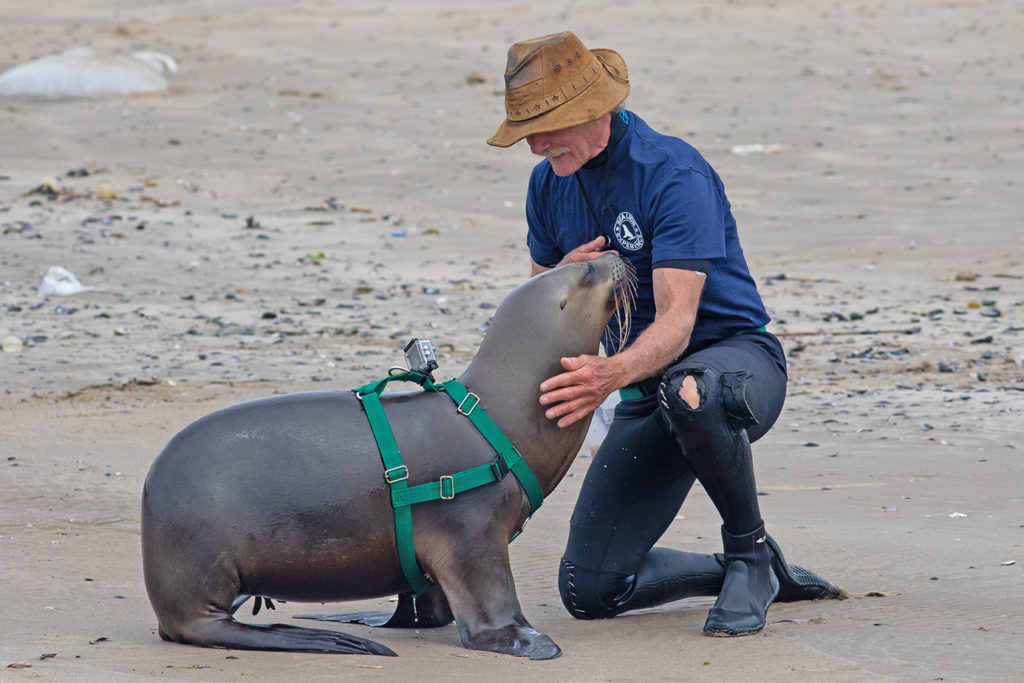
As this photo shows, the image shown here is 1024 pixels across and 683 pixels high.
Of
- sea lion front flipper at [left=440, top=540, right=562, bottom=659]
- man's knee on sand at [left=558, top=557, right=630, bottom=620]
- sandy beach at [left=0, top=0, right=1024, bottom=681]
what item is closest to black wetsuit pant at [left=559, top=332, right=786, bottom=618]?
man's knee on sand at [left=558, top=557, right=630, bottom=620]

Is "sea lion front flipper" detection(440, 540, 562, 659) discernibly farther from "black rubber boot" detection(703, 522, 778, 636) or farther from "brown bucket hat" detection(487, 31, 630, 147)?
"brown bucket hat" detection(487, 31, 630, 147)

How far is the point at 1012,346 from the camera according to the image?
7.71 m

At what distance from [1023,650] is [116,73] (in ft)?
44.9

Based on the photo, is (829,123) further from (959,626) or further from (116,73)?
(959,626)

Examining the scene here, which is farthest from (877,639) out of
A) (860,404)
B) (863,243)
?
(863,243)

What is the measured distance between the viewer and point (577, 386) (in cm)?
400

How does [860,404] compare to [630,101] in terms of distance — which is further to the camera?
[630,101]

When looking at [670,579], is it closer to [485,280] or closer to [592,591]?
[592,591]

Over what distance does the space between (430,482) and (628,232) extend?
1110 mm

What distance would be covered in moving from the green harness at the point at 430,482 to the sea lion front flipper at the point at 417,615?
0.15 metres

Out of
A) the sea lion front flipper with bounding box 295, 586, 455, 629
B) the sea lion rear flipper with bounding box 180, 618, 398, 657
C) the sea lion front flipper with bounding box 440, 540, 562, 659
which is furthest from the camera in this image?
the sea lion front flipper with bounding box 295, 586, 455, 629

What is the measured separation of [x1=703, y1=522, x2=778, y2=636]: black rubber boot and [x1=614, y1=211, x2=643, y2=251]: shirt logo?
0.97 metres

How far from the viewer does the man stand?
4.13m

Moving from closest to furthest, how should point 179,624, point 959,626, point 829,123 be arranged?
point 179,624
point 959,626
point 829,123
